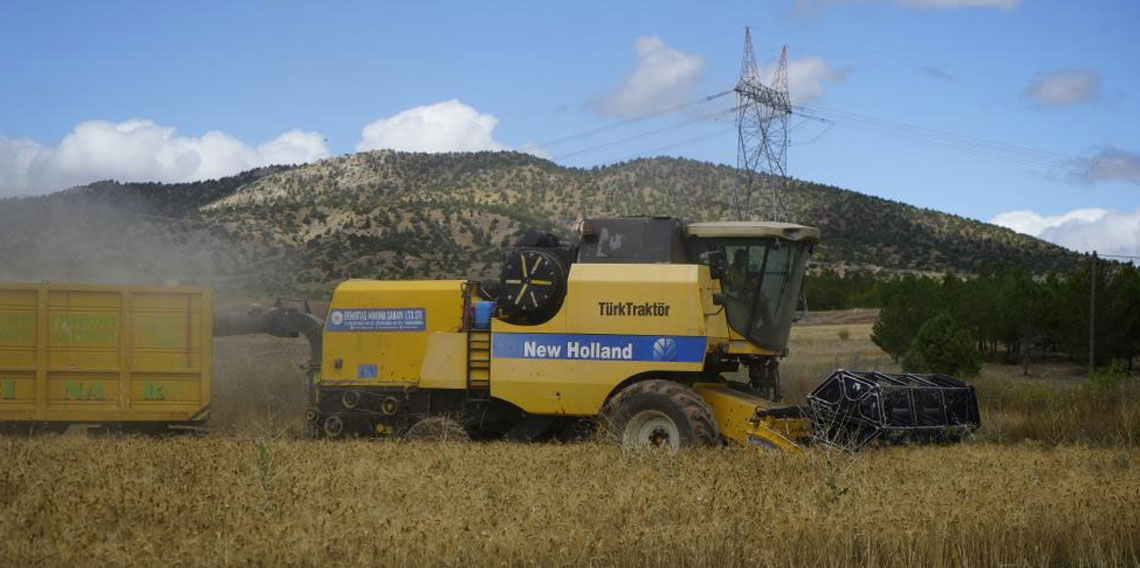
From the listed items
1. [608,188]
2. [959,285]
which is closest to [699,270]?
[959,285]

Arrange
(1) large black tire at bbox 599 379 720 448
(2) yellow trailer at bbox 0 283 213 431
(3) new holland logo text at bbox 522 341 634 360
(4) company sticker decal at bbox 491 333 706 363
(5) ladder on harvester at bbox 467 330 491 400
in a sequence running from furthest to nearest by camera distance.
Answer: (2) yellow trailer at bbox 0 283 213 431 < (5) ladder on harvester at bbox 467 330 491 400 < (3) new holland logo text at bbox 522 341 634 360 < (4) company sticker decal at bbox 491 333 706 363 < (1) large black tire at bbox 599 379 720 448

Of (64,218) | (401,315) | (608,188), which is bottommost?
(401,315)

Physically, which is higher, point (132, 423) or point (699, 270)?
point (699, 270)

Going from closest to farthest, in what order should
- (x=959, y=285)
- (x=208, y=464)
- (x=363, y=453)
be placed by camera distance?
(x=208, y=464) → (x=363, y=453) → (x=959, y=285)

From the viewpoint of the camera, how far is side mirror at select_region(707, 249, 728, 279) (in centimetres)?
1351

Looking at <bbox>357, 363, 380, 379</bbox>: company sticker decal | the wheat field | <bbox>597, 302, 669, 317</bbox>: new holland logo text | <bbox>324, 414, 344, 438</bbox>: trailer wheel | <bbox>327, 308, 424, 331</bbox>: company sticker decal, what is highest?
<bbox>597, 302, 669, 317</bbox>: new holland logo text

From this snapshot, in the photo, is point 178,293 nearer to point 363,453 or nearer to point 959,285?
point 363,453

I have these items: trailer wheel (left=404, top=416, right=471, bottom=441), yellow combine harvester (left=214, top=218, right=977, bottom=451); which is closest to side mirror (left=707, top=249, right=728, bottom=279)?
yellow combine harvester (left=214, top=218, right=977, bottom=451)

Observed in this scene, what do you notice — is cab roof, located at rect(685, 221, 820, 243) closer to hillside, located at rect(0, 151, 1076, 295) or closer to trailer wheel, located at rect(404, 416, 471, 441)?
hillside, located at rect(0, 151, 1076, 295)

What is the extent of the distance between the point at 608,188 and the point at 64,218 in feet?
135

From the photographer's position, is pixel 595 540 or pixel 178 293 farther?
pixel 178 293

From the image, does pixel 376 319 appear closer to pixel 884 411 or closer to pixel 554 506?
pixel 884 411

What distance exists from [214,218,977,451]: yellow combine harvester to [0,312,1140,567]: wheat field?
0.95 metres

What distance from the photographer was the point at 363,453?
11.7 m
